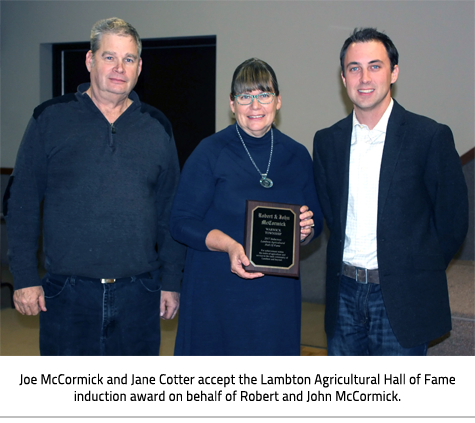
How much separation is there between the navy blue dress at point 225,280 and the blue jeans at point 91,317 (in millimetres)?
214

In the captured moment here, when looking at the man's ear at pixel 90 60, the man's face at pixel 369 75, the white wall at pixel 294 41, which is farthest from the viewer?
the white wall at pixel 294 41

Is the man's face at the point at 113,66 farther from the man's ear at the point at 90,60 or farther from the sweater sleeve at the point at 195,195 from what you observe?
the sweater sleeve at the point at 195,195

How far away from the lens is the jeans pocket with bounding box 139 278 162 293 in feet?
6.48

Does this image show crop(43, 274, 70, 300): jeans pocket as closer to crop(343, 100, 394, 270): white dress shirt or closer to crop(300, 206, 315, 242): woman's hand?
crop(300, 206, 315, 242): woman's hand

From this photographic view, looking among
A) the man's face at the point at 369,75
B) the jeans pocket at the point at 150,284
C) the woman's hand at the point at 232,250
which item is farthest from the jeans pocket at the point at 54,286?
the man's face at the point at 369,75

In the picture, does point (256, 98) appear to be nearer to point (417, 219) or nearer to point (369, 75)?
point (369, 75)

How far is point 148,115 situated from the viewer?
6.73 feet

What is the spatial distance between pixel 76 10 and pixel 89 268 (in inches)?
181

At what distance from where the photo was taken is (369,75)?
182cm

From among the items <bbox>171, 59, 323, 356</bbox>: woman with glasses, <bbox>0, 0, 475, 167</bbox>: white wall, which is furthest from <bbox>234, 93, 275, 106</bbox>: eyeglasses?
<bbox>0, 0, 475, 167</bbox>: white wall

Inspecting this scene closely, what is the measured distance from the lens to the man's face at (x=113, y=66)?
189 cm

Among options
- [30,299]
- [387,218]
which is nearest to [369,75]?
[387,218]
